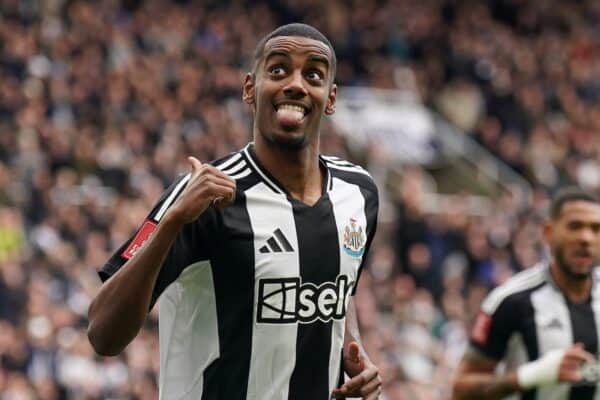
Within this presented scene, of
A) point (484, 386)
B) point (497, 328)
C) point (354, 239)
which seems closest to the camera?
point (354, 239)

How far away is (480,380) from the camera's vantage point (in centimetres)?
734

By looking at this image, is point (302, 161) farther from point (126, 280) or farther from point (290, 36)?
point (126, 280)

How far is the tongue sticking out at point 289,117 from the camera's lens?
16.1ft

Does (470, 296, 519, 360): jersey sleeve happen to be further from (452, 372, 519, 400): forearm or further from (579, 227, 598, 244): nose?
(579, 227, 598, 244): nose

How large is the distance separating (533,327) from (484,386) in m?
0.40

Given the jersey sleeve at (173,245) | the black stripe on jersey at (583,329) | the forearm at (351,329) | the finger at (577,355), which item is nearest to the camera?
the jersey sleeve at (173,245)

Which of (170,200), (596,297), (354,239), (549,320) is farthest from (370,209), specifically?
(596,297)

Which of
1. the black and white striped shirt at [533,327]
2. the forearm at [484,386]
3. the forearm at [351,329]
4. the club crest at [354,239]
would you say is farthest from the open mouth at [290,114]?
the black and white striped shirt at [533,327]

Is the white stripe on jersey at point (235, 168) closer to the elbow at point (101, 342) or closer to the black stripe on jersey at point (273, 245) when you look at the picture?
the black stripe on jersey at point (273, 245)

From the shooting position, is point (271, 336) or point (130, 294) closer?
point (130, 294)

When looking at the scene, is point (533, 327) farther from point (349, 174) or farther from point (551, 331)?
point (349, 174)

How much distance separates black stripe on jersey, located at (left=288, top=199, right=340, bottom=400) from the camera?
16.3 feet

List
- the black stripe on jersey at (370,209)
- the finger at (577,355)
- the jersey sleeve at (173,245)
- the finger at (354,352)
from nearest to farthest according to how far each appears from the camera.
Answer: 1. the jersey sleeve at (173,245)
2. the finger at (354,352)
3. the black stripe on jersey at (370,209)
4. the finger at (577,355)

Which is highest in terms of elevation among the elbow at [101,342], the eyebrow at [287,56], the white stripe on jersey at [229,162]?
the eyebrow at [287,56]
